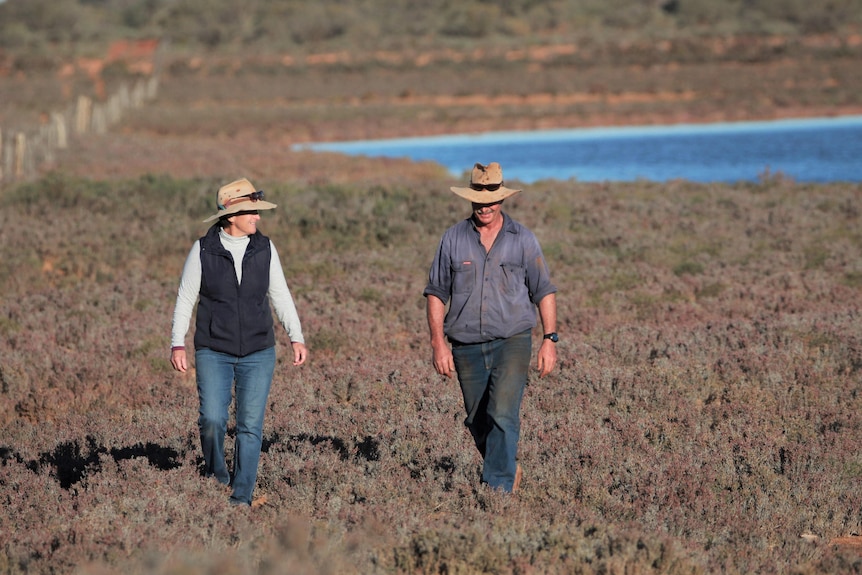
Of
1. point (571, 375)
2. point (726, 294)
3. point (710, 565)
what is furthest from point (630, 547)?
point (726, 294)

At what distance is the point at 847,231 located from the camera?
1956cm

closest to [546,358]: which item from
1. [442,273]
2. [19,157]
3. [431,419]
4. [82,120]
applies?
[442,273]

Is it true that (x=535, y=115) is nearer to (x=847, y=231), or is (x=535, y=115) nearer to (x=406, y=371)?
(x=847, y=231)

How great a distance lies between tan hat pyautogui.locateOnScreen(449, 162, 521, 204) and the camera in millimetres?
6762

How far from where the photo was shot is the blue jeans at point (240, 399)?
687 centimetres

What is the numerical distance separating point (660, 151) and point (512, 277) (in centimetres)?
3414

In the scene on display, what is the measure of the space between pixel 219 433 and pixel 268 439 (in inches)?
69.2

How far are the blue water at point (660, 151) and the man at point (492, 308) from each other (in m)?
18.9

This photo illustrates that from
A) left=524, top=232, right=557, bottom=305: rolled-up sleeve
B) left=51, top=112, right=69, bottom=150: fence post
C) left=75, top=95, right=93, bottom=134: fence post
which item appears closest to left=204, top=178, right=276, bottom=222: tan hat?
left=524, top=232, right=557, bottom=305: rolled-up sleeve

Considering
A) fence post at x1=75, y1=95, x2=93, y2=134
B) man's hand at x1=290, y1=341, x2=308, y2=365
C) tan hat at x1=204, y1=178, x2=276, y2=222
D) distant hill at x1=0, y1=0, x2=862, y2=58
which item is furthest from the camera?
distant hill at x1=0, y1=0, x2=862, y2=58

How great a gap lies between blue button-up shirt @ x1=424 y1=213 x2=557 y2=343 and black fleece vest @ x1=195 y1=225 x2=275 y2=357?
109cm

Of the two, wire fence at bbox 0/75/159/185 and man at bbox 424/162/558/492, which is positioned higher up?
man at bbox 424/162/558/492

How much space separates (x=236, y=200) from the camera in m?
6.75

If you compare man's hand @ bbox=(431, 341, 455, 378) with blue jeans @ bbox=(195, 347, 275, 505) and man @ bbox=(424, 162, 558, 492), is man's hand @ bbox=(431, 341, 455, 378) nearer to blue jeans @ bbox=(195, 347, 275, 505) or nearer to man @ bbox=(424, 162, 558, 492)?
man @ bbox=(424, 162, 558, 492)
